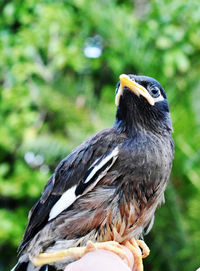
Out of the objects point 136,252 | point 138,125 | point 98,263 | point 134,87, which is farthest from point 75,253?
point 134,87

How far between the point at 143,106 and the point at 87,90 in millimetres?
2649

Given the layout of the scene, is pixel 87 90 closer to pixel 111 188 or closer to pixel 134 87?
pixel 134 87

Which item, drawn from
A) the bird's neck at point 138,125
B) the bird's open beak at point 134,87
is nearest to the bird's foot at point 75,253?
the bird's neck at point 138,125

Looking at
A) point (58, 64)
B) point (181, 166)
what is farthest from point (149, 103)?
point (58, 64)

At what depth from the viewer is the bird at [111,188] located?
1545mm

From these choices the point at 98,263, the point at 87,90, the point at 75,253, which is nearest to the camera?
the point at 98,263

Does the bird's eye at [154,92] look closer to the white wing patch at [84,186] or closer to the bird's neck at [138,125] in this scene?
the bird's neck at [138,125]

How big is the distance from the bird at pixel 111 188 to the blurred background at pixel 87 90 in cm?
183

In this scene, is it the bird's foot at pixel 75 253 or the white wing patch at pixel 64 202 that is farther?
the white wing patch at pixel 64 202

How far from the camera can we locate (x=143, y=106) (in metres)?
1.68

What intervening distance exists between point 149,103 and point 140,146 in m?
0.20

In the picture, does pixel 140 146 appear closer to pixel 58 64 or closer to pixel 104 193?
pixel 104 193

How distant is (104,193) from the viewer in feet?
5.18

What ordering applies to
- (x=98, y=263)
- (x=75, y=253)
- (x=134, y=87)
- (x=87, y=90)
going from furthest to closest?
(x=87, y=90) → (x=134, y=87) → (x=75, y=253) → (x=98, y=263)
